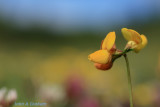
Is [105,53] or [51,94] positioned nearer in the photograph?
[105,53]

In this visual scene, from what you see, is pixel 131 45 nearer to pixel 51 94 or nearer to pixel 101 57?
pixel 101 57

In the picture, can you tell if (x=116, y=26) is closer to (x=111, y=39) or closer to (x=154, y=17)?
(x=154, y=17)

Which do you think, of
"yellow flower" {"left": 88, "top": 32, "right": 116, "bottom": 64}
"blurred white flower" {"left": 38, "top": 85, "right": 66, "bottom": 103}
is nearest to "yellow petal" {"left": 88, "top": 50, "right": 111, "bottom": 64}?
"yellow flower" {"left": 88, "top": 32, "right": 116, "bottom": 64}

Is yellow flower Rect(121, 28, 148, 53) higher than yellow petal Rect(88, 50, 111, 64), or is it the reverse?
yellow flower Rect(121, 28, 148, 53)

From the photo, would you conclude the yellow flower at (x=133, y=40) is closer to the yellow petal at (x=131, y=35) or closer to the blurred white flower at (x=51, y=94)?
the yellow petal at (x=131, y=35)

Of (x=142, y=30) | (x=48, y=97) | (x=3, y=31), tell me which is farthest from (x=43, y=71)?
(x=3, y=31)

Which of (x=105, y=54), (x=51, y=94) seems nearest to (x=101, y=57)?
(x=105, y=54)

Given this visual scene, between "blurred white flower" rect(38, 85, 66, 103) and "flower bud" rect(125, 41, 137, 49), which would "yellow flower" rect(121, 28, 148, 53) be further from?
"blurred white flower" rect(38, 85, 66, 103)
